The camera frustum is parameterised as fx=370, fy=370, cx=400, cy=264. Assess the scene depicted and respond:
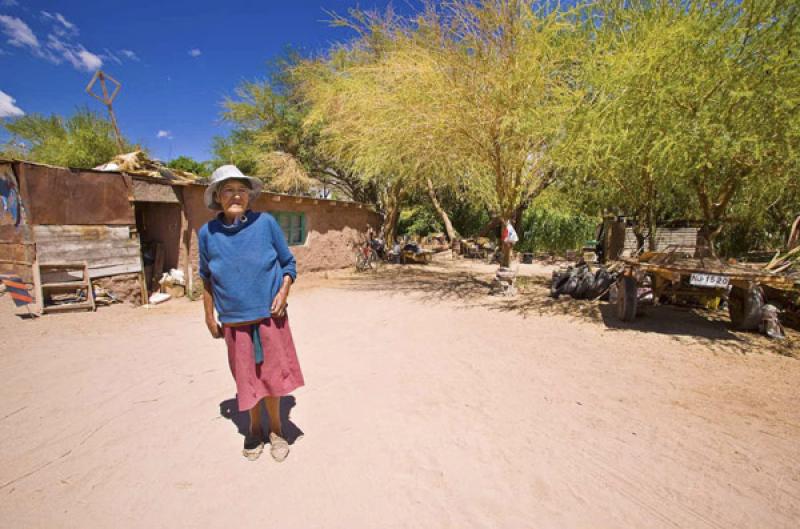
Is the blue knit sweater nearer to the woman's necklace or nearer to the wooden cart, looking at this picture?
the woman's necklace

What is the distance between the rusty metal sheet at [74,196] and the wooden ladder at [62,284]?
2.61 feet

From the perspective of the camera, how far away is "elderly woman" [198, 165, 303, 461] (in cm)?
228

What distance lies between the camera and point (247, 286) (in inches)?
90.0

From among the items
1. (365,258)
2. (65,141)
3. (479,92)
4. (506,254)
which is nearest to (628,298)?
(506,254)

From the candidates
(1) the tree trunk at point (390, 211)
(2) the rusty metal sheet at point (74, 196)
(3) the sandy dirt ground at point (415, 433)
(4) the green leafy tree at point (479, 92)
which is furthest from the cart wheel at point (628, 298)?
(1) the tree trunk at point (390, 211)

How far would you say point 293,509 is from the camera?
2.10 m

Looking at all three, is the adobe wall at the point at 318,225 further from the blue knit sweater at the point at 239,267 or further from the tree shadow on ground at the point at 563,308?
the blue knit sweater at the point at 239,267

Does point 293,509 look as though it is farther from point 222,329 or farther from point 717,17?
point 717,17

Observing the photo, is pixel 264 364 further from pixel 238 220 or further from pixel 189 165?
pixel 189 165

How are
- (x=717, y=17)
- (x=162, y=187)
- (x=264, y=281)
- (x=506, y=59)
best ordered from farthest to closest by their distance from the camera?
(x=162, y=187), (x=506, y=59), (x=717, y=17), (x=264, y=281)

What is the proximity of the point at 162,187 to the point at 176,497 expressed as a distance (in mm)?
7351

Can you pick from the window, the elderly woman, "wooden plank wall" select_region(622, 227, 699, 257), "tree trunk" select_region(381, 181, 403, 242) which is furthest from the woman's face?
"wooden plank wall" select_region(622, 227, 699, 257)

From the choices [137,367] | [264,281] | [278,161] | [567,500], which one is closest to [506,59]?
[264,281]

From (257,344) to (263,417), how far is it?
1066mm
